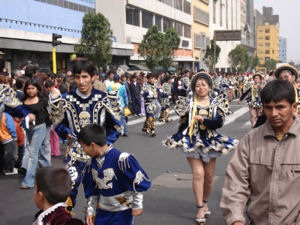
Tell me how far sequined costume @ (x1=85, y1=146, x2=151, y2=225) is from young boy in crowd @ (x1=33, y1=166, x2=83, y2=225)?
3.47ft

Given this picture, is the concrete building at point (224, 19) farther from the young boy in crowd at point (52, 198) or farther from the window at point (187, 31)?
the young boy in crowd at point (52, 198)

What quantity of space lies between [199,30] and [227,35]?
4985 mm

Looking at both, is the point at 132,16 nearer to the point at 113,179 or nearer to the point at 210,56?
the point at 210,56

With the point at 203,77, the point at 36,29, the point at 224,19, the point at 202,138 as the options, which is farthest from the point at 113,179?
the point at 224,19

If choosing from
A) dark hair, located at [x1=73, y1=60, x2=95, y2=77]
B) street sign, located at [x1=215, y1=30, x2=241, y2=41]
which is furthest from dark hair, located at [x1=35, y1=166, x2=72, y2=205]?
street sign, located at [x1=215, y1=30, x2=241, y2=41]

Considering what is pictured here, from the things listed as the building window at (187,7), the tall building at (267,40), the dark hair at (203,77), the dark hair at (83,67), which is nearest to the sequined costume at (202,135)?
the dark hair at (203,77)

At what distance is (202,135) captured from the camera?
6.03m

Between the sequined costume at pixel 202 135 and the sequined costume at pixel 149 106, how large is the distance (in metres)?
7.48

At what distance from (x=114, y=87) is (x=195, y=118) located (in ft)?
33.0

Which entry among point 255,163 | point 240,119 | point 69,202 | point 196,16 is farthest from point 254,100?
point 196,16

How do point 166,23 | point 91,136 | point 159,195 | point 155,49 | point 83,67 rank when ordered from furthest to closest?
point 166,23
point 155,49
point 159,195
point 83,67
point 91,136

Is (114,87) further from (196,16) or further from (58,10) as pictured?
(196,16)

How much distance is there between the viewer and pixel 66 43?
3281cm

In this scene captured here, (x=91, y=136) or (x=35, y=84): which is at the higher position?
(x=35, y=84)
